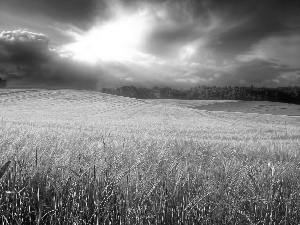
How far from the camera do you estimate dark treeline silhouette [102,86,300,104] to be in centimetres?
12175

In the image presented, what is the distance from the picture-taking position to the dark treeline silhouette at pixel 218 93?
12175 cm

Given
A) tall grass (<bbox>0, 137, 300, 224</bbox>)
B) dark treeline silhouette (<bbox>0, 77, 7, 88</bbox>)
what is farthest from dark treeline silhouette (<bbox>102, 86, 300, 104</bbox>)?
tall grass (<bbox>0, 137, 300, 224</bbox>)

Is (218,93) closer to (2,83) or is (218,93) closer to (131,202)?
(2,83)

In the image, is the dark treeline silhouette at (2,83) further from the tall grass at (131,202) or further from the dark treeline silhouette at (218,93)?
the tall grass at (131,202)

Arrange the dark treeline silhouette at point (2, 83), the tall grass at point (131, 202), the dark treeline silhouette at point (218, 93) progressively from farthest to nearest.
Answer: the dark treeline silhouette at point (218, 93), the dark treeline silhouette at point (2, 83), the tall grass at point (131, 202)

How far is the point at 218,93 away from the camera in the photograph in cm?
13438

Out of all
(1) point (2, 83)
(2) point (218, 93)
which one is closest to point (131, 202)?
(1) point (2, 83)

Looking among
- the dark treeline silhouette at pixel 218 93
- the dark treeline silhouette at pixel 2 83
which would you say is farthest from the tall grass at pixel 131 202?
the dark treeline silhouette at pixel 218 93

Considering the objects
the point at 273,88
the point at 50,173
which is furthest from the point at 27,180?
the point at 273,88

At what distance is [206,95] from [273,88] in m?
29.5

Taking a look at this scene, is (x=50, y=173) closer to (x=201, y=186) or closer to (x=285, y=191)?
(x=201, y=186)

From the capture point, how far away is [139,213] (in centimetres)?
269

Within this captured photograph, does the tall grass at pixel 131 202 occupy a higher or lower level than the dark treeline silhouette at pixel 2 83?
lower

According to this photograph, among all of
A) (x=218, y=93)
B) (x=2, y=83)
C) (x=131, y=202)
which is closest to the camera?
(x=131, y=202)
